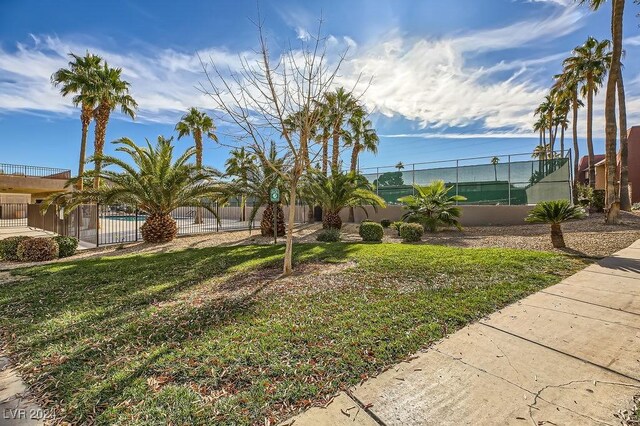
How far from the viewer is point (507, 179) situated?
16.3 m

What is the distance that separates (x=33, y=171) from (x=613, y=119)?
35717 mm

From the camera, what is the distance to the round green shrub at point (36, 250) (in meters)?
8.47

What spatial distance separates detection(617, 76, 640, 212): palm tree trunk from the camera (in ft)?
45.0

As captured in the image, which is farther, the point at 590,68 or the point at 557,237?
the point at 590,68

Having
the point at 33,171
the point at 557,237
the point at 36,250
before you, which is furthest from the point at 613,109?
the point at 33,171

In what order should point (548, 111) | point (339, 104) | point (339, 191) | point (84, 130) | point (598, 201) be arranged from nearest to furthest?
point (339, 104)
point (339, 191)
point (598, 201)
point (84, 130)
point (548, 111)

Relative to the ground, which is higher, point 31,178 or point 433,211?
point 31,178

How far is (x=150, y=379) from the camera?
98.2 inches

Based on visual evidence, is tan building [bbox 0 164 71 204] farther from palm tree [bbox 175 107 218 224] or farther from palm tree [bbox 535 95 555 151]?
palm tree [bbox 535 95 555 151]

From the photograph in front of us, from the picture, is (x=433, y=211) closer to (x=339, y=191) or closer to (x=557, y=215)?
(x=339, y=191)

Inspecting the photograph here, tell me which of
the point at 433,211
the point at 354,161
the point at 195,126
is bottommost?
the point at 433,211

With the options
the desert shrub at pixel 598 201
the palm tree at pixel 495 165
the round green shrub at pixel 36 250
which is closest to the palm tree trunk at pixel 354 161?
the palm tree at pixel 495 165

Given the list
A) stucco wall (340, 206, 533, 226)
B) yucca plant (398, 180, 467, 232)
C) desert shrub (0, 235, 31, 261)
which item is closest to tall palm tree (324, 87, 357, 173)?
yucca plant (398, 180, 467, 232)

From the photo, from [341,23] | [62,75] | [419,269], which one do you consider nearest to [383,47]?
[341,23]
